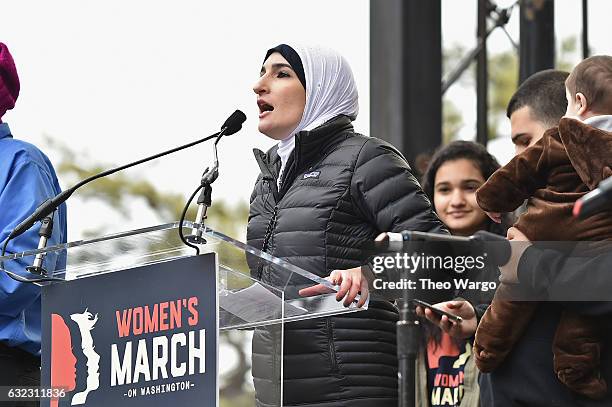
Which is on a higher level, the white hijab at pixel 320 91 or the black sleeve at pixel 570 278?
the white hijab at pixel 320 91

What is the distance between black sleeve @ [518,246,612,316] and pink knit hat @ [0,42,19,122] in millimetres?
2003

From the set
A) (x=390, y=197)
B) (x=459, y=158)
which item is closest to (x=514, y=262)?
(x=390, y=197)

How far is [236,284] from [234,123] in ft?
1.62

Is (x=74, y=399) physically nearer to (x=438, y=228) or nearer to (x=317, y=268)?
(x=317, y=268)

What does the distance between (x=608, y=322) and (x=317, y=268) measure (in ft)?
3.04

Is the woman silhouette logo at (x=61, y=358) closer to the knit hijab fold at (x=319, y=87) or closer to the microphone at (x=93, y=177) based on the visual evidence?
the microphone at (x=93, y=177)

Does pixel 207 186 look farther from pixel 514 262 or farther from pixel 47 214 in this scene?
pixel 514 262

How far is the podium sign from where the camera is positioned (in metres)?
3.20

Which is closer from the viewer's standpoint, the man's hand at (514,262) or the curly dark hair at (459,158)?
the man's hand at (514,262)

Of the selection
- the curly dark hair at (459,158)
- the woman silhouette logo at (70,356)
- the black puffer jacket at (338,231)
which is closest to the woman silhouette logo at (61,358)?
the woman silhouette logo at (70,356)

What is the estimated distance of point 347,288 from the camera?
3428mm

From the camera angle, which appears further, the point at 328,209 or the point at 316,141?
the point at 316,141

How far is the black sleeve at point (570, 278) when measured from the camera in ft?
10.5

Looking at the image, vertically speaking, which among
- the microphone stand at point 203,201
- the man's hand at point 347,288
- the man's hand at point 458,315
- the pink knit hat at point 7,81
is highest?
the pink knit hat at point 7,81
